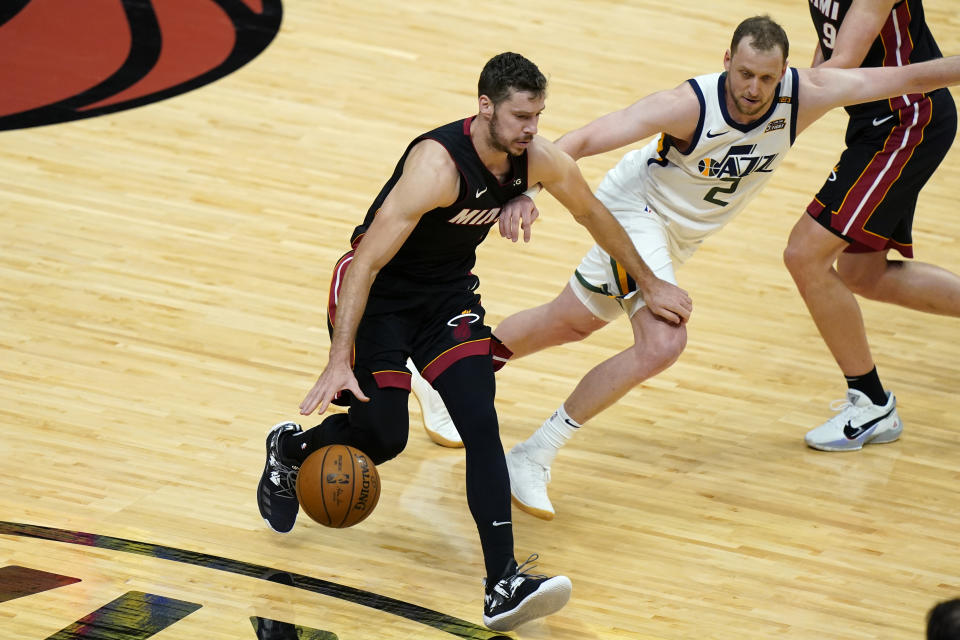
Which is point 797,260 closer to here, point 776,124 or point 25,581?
point 776,124

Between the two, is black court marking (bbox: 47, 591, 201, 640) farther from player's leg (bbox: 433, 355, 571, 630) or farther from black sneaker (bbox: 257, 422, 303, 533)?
player's leg (bbox: 433, 355, 571, 630)

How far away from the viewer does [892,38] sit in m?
5.46

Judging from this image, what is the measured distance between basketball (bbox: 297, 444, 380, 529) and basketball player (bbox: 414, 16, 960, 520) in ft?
2.82

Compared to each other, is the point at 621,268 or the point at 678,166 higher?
the point at 678,166

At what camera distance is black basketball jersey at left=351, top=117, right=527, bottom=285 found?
14.0 ft

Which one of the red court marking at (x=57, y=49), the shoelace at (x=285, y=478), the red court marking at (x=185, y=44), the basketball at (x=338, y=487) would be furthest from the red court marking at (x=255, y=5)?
the basketball at (x=338, y=487)

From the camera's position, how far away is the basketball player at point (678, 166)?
476 cm

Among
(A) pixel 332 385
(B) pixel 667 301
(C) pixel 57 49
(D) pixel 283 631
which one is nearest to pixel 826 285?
(B) pixel 667 301

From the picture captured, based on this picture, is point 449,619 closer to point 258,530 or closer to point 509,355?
point 258,530

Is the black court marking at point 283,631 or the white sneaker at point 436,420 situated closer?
the black court marking at point 283,631

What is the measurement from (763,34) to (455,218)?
1272 mm

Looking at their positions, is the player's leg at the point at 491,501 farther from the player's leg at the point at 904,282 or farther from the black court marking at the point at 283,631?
the player's leg at the point at 904,282

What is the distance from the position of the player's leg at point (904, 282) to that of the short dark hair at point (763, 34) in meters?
1.28

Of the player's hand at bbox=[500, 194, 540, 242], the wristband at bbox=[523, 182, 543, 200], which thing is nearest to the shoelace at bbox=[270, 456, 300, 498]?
the player's hand at bbox=[500, 194, 540, 242]
